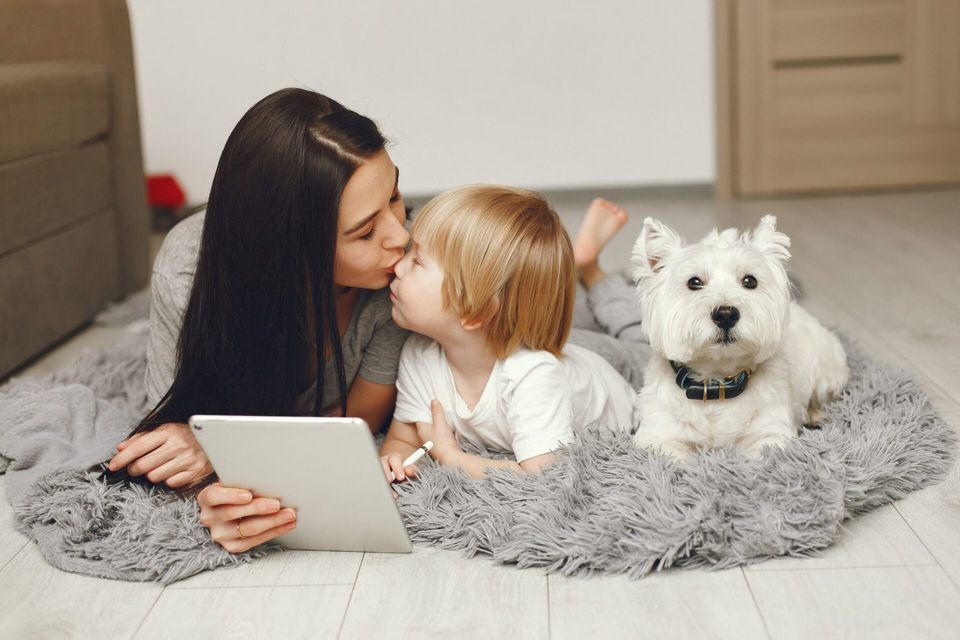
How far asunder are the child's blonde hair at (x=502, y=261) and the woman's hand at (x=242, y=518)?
1.20 feet

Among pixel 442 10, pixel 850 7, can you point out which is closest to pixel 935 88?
pixel 850 7

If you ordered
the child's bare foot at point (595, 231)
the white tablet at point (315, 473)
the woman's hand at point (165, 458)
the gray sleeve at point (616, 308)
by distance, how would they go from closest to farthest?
the white tablet at point (315, 473) → the woman's hand at point (165, 458) → the gray sleeve at point (616, 308) → the child's bare foot at point (595, 231)

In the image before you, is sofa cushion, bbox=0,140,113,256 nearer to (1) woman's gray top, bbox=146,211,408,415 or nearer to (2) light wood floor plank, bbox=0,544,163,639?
(1) woman's gray top, bbox=146,211,408,415

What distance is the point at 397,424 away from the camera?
5.13 ft

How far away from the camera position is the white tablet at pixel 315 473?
1161 millimetres

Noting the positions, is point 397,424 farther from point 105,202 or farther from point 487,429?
point 105,202

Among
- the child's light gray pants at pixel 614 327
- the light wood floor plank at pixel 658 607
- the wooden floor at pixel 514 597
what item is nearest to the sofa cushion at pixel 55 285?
the wooden floor at pixel 514 597

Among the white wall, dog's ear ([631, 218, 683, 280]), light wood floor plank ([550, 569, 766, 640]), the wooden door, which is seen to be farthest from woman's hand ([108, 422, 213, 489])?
the wooden door

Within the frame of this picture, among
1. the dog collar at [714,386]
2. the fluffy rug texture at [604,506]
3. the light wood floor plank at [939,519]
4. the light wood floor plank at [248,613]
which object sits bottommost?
the light wood floor plank at [248,613]

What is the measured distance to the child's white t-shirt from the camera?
4.65ft

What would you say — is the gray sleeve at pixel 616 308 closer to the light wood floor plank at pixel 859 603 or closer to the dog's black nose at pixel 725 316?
the dog's black nose at pixel 725 316

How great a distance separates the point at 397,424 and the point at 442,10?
2.54 meters

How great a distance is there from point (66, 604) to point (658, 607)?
0.67 metres

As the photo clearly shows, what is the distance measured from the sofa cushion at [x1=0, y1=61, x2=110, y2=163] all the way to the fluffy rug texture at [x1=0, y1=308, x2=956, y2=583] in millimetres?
843
